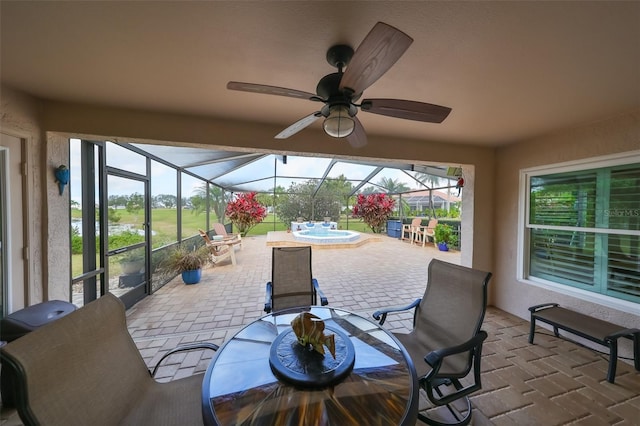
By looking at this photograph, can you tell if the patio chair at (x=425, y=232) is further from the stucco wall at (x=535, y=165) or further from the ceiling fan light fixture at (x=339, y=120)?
the ceiling fan light fixture at (x=339, y=120)

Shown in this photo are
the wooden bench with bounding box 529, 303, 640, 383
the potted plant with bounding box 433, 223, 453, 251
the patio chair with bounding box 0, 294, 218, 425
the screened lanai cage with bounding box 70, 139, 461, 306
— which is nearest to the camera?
the patio chair with bounding box 0, 294, 218, 425

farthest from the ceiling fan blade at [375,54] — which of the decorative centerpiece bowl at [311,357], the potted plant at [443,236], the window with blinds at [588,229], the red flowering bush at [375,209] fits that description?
the red flowering bush at [375,209]

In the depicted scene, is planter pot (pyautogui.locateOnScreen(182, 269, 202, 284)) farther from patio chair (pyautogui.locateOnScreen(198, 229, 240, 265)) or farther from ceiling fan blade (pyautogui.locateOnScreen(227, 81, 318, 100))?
ceiling fan blade (pyautogui.locateOnScreen(227, 81, 318, 100))

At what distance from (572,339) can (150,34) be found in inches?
186

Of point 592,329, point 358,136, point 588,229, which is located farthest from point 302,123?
point 588,229

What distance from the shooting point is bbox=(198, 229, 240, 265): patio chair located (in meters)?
5.49

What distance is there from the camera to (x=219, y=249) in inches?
237

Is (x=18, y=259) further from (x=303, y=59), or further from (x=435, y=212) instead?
(x=435, y=212)

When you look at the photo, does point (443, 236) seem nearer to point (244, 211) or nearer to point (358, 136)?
point (244, 211)

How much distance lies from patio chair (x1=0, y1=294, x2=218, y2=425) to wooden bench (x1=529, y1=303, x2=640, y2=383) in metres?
3.21

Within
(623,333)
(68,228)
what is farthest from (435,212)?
(68,228)

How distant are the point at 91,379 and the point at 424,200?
42.8 feet

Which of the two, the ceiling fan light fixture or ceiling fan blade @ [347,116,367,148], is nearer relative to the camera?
the ceiling fan light fixture

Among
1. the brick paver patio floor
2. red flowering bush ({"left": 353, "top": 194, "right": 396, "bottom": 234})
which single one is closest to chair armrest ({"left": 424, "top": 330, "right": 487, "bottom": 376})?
the brick paver patio floor
